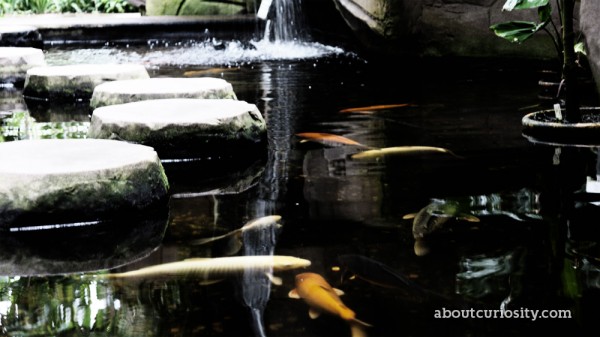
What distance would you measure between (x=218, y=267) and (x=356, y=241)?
0.50 meters

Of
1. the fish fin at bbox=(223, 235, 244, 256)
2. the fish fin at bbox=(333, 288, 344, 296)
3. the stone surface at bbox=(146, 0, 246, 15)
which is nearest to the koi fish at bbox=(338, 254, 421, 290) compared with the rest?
the fish fin at bbox=(333, 288, 344, 296)

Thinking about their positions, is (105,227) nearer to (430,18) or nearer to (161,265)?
(161,265)

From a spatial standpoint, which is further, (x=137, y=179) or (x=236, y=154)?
(x=236, y=154)

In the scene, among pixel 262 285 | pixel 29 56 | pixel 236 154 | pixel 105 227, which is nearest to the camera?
pixel 262 285

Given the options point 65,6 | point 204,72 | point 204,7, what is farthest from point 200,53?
point 65,6

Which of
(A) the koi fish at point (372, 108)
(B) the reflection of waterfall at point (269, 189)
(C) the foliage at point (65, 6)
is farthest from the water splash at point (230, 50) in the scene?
(C) the foliage at point (65, 6)

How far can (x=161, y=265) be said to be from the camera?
2.81 metres

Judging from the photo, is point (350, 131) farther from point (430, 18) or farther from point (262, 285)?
point (430, 18)

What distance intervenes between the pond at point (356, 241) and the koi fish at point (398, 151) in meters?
0.06

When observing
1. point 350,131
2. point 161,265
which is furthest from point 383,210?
point 350,131

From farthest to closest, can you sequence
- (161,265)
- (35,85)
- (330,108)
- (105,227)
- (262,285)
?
(35,85), (330,108), (105,227), (161,265), (262,285)

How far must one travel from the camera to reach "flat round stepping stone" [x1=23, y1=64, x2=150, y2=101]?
650 centimetres

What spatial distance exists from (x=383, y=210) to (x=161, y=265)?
933 millimetres

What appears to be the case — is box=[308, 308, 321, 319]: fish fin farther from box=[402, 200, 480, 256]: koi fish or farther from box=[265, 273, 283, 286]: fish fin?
box=[402, 200, 480, 256]: koi fish
